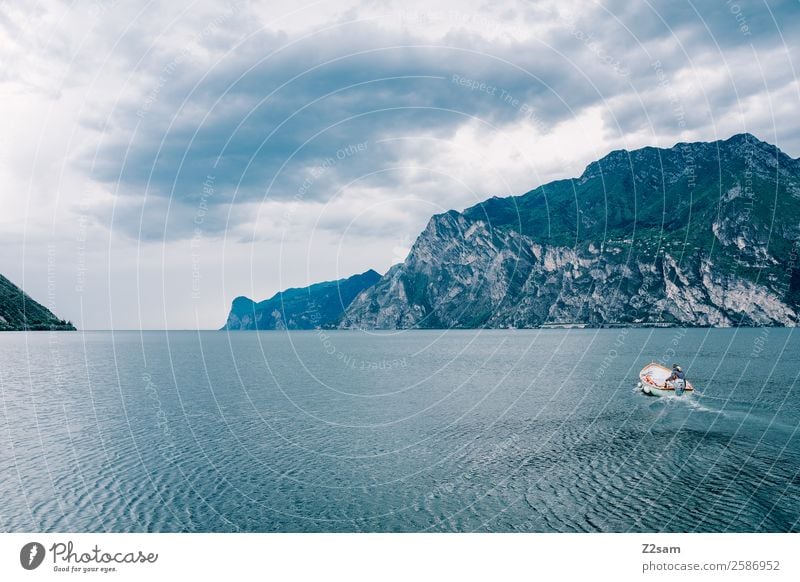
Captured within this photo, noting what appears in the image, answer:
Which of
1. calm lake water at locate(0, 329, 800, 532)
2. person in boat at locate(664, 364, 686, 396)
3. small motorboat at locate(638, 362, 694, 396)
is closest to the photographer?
calm lake water at locate(0, 329, 800, 532)

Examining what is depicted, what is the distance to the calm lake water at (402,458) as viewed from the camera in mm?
36312

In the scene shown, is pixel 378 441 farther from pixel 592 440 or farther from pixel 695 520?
pixel 695 520

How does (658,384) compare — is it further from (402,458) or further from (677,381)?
(402,458)

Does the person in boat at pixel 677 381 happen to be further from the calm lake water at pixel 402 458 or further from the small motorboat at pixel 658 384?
the calm lake water at pixel 402 458

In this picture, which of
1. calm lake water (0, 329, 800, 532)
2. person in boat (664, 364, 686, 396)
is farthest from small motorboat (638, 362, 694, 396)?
calm lake water (0, 329, 800, 532)

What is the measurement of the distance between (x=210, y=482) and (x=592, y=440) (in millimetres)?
42551

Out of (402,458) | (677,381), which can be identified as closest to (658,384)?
(677,381)

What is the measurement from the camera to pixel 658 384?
293 ft

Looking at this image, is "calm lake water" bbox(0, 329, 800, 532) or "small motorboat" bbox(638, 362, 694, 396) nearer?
"calm lake water" bbox(0, 329, 800, 532)

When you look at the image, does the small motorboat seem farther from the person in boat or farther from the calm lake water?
the calm lake water

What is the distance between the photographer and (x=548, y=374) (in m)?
124

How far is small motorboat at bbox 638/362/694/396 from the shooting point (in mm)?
87562

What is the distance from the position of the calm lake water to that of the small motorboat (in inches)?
111
